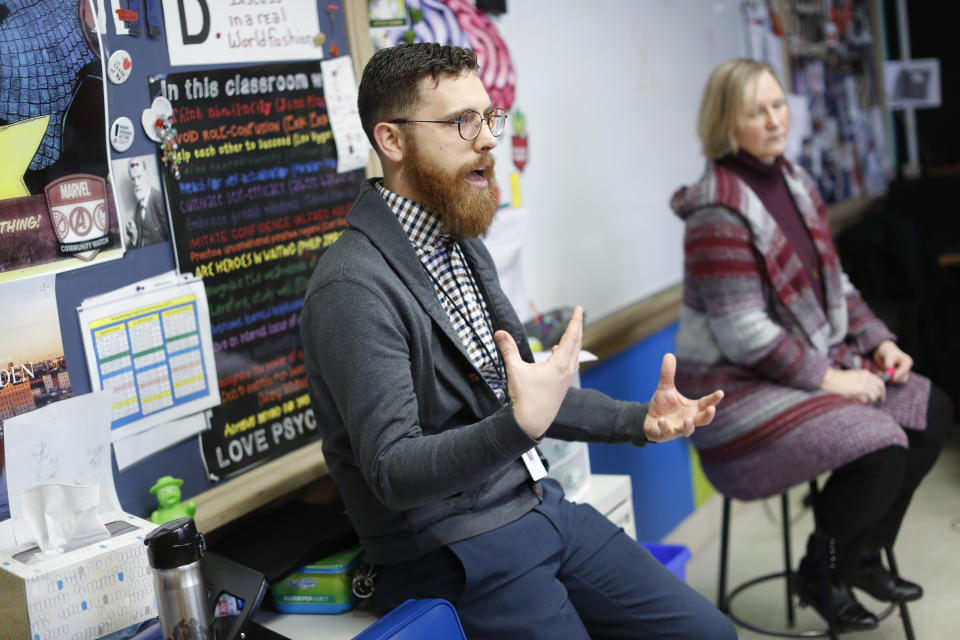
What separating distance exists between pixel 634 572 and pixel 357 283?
693 millimetres

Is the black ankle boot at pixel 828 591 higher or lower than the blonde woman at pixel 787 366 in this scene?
lower

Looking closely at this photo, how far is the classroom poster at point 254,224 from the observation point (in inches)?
65.8

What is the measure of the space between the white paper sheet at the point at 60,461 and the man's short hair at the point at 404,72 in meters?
0.61

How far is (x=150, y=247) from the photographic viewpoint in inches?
63.1

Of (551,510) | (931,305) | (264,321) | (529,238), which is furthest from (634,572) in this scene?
(931,305)

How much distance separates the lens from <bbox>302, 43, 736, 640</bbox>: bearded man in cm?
135

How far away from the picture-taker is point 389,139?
151cm

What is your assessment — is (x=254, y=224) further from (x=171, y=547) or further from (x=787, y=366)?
(x=787, y=366)

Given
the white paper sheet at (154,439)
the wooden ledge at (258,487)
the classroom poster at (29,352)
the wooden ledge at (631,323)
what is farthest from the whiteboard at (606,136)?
the classroom poster at (29,352)

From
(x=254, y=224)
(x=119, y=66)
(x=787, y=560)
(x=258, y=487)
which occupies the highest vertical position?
(x=119, y=66)

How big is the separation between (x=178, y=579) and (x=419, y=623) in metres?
0.34

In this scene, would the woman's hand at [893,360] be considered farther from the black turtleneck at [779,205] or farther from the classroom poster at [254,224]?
the classroom poster at [254,224]

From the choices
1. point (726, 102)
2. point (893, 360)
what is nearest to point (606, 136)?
point (726, 102)

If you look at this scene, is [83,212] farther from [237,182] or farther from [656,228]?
[656,228]
